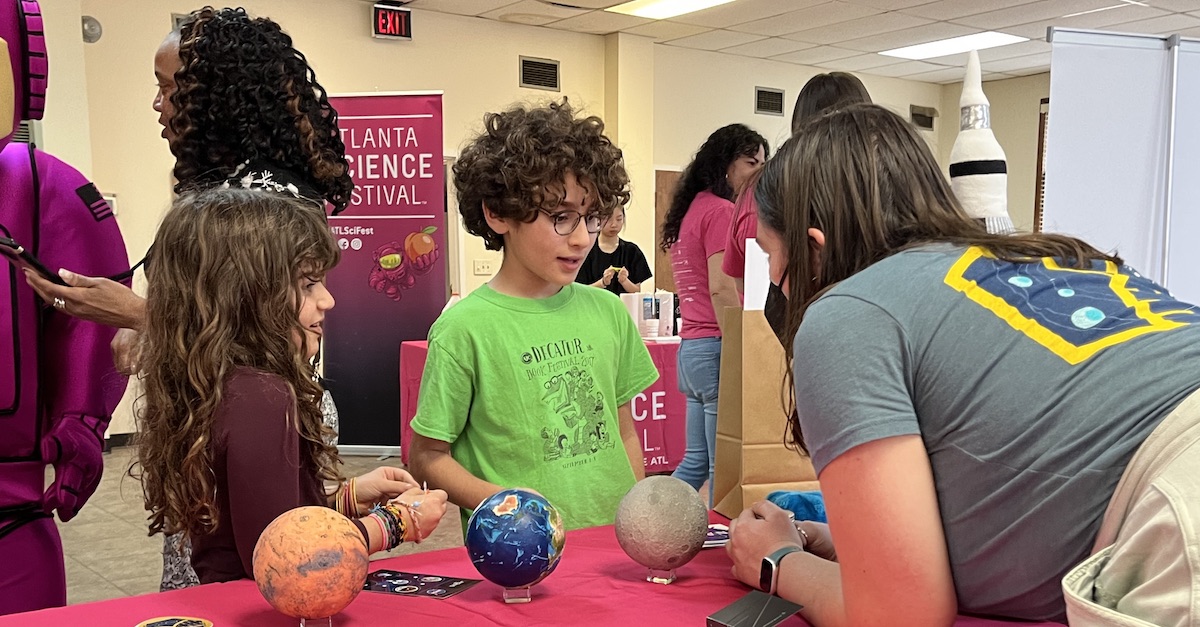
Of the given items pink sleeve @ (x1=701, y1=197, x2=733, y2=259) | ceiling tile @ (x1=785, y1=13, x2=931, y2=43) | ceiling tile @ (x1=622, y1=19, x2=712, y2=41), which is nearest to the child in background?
pink sleeve @ (x1=701, y1=197, x2=733, y2=259)

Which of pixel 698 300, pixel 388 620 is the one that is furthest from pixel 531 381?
pixel 698 300

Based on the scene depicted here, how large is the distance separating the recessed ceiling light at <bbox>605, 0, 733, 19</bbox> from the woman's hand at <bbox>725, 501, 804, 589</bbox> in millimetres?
6679

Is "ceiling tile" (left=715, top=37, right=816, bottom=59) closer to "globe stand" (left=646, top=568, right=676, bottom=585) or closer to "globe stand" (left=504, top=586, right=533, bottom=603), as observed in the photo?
"globe stand" (left=646, top=568, right=676, bottom=585)

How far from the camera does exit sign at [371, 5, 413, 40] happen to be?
7371 mm

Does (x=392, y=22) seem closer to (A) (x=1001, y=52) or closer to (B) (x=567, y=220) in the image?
(A) (x=1001, y=52)

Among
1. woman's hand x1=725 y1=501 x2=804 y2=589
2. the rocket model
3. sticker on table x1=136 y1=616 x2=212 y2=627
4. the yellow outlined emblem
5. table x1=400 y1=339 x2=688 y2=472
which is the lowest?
table x1=400 y1=339 x2=688 y2=472

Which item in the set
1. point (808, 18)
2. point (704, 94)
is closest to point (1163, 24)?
point (808, 18)

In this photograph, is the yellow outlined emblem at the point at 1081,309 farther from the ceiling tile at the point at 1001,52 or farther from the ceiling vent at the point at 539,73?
the ceiling tile at the point at 1001,52

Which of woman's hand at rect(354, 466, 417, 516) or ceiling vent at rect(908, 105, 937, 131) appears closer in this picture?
woman's hand at rect(354, 466, 417, 516)

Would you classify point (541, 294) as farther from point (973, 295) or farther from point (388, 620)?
point (973, 295)

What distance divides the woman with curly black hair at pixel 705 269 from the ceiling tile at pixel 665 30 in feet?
15.4

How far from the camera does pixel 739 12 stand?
7773mm

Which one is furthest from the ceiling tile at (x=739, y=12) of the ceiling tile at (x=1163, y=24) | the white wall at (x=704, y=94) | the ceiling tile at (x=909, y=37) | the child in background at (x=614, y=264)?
the ceiling tile at (x=1163, y=24)

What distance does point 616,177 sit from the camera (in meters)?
1.92
